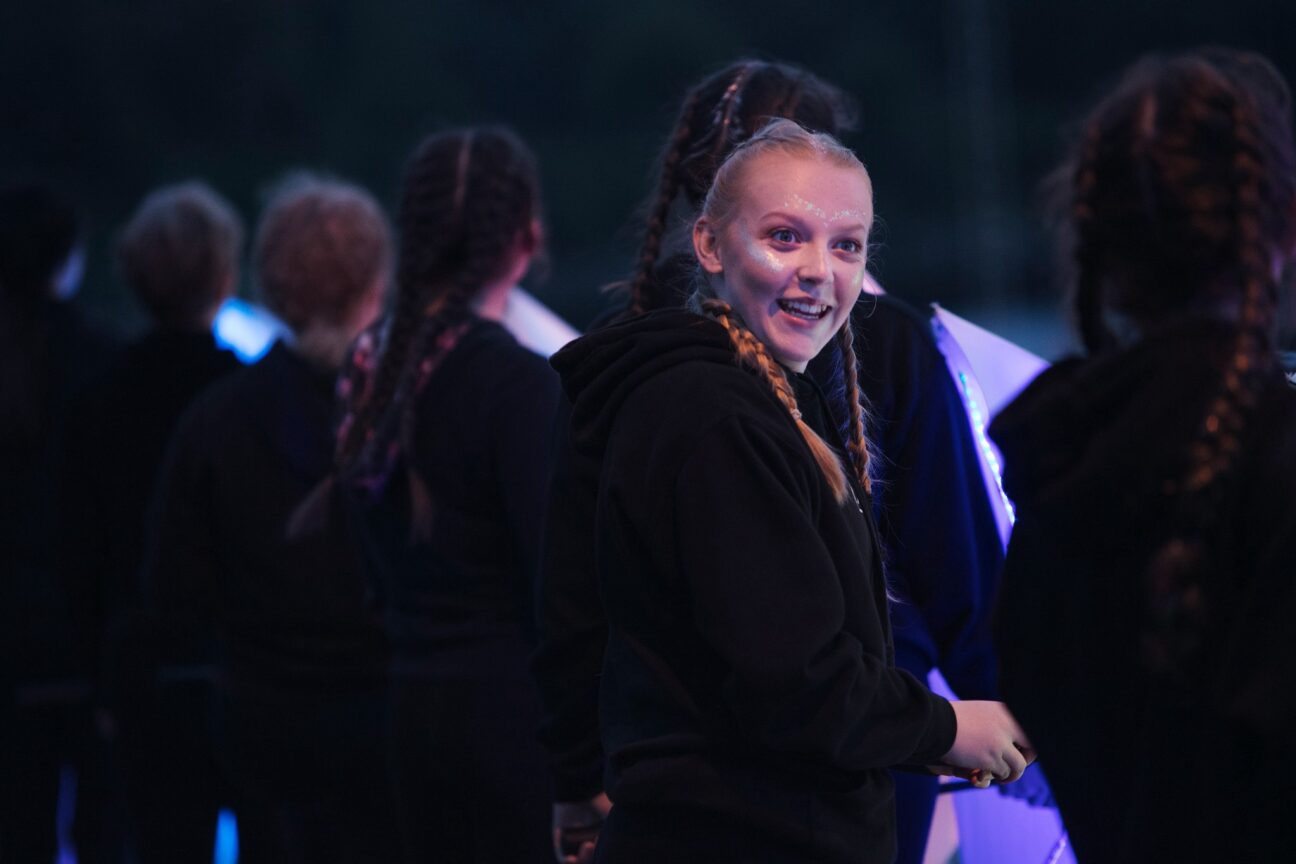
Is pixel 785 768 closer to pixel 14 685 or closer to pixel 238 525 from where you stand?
pixel 238 525

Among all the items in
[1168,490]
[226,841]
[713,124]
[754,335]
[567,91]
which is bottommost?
[226,841]

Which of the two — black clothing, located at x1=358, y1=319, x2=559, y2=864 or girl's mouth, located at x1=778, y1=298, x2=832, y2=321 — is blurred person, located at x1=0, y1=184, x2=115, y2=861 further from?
girl's mouth, located at x1=778, y1=298, x2=832, y2=321

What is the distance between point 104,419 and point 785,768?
219 centimetres

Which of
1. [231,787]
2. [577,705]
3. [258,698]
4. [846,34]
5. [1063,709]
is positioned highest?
[846,34]

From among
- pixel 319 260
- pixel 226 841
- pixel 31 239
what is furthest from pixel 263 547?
pixel 226 841

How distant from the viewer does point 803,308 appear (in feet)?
5.06

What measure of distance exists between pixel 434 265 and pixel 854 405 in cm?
90

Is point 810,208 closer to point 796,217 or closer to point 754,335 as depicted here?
point 796,217

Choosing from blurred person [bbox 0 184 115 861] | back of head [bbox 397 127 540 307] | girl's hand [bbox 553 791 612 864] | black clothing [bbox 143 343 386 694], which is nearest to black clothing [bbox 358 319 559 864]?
back of head [bbox 397 127 540 307]

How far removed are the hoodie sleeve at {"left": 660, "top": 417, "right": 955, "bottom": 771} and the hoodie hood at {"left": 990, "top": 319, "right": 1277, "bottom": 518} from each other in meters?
0.22

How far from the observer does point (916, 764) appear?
154 centimetres

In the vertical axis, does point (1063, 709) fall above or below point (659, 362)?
below

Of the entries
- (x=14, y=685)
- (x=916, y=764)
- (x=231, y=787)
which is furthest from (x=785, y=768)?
(x=14, y=685)

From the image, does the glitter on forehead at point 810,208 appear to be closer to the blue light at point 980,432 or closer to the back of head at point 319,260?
the blue light at point 980,432
